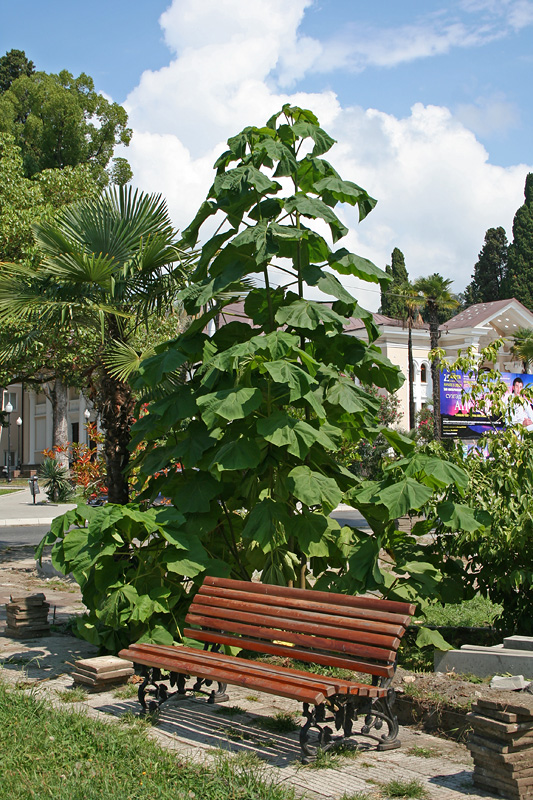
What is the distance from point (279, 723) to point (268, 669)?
0.52 metres

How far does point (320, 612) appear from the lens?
4.84 meters

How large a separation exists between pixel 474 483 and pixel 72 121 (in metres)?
30.9

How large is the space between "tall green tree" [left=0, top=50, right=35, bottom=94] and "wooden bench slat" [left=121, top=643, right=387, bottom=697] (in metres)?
50.1

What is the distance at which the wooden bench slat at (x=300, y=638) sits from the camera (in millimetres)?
4363

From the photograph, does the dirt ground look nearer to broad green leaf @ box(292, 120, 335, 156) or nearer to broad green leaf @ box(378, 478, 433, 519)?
broad green leaf @ box(378, 478, 433, 519)

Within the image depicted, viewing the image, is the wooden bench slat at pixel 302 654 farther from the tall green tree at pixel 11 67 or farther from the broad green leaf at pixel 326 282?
the tall green tree at pixel 11 67

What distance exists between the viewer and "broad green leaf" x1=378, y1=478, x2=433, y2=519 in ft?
18.2

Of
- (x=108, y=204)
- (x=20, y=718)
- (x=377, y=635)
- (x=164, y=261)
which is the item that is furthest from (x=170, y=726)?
(x=108, y=204)

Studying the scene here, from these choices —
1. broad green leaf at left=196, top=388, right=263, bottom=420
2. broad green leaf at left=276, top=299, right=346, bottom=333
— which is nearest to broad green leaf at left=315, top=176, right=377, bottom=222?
broad green leaf at left=276, top=299, right=346, bottom=333

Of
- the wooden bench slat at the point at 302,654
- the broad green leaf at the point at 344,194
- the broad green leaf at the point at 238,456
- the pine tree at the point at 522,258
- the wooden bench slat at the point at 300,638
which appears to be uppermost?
the pine tree at the point at 522,258

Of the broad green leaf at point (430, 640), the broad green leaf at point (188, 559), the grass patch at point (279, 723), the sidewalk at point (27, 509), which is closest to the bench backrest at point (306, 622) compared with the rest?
the broad green leaf at point (188, 559)

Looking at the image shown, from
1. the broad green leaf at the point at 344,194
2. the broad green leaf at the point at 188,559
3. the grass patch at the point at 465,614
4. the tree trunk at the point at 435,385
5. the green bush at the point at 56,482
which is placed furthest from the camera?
the green bush at the point at 56,482

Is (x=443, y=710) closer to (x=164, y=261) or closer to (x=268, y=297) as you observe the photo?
(x=268, y=297)

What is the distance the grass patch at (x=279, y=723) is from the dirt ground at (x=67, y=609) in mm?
737
